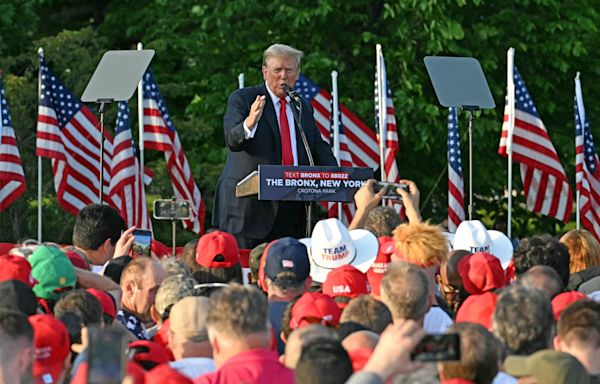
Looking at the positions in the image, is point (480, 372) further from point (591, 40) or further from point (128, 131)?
point (591, 40)

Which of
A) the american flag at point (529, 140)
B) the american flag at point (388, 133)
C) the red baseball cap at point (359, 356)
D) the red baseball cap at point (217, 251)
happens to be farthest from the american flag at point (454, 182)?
the red baseball cap at point (359, 356)

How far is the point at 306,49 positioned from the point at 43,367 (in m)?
16.5

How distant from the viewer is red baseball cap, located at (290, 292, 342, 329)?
258 inches

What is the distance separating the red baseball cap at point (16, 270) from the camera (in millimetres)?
7211

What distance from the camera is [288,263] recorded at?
7516 mm

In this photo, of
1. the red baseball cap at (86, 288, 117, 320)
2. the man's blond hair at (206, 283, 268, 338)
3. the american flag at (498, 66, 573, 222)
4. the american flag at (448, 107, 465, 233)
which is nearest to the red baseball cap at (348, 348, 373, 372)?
the man's blond hair at (206, 283, 268, 338)

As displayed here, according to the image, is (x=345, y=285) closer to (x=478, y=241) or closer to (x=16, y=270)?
(x=16, y=270)

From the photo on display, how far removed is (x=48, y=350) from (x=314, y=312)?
1264 mm

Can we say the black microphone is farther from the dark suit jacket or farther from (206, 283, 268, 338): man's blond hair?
(206, 283, 268, 338): man's blond hair

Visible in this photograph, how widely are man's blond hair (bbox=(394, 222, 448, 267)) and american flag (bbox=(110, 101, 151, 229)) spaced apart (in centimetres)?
782

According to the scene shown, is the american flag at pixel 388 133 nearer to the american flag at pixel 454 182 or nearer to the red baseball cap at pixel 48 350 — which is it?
the american flag at pixel 454 182

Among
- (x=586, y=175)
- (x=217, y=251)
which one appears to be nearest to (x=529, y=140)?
(x=586, y=175)

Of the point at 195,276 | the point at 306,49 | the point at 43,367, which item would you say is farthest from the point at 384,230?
the point at 306,49

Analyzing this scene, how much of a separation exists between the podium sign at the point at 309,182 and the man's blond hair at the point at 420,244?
1.49 m
